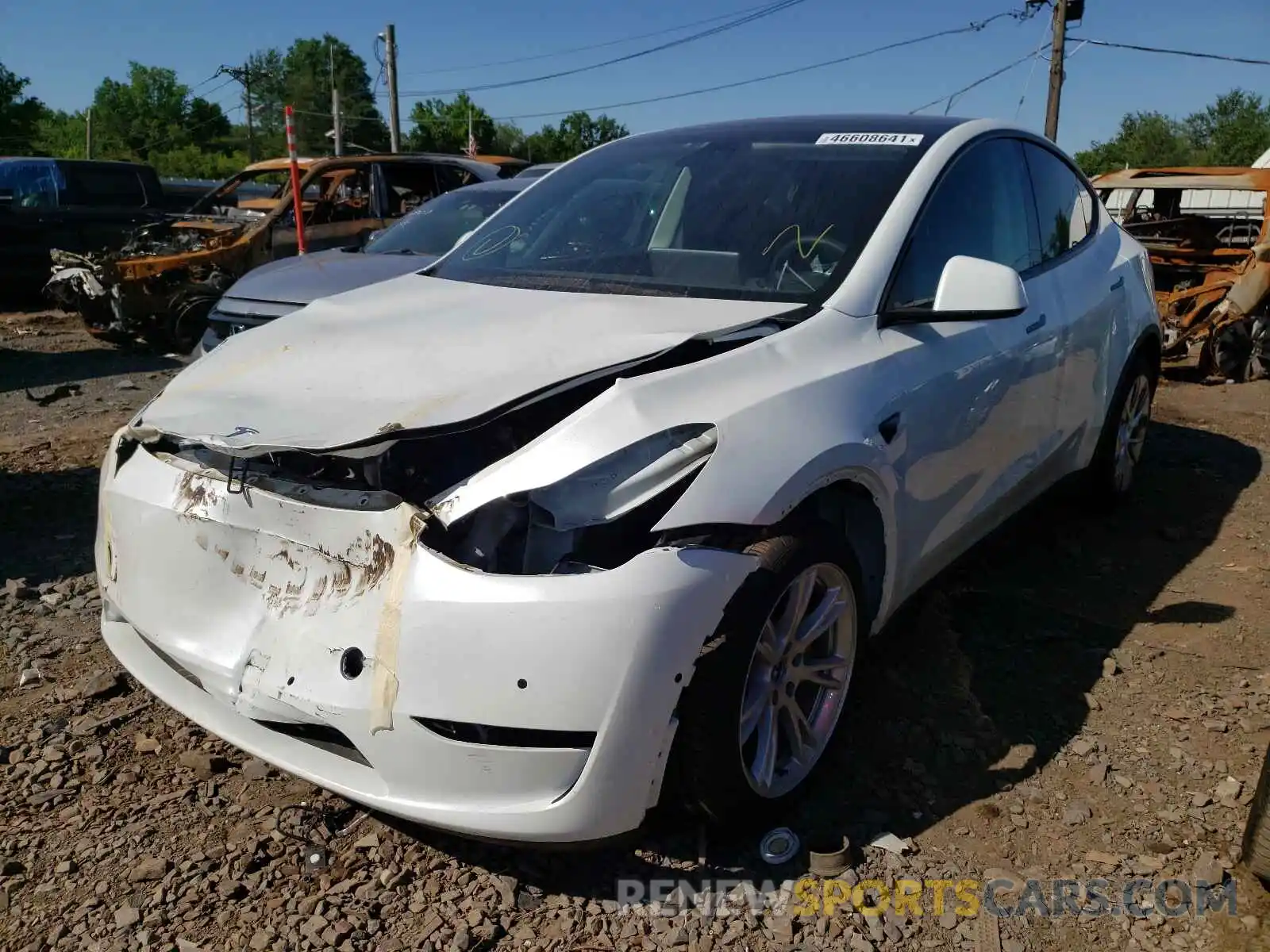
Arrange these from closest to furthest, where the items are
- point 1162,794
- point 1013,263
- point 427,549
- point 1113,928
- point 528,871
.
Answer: point 427,549 < point 1113,928 < point 528,871 < point 1162,794 < point 1013,263

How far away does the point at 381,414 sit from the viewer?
2.19 meters

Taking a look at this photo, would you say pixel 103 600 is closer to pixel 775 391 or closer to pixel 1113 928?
pixel 775 391

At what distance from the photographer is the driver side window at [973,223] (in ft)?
9.59

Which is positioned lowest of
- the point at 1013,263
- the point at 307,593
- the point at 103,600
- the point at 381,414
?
the point at 103,600

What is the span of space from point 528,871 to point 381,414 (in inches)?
42.9

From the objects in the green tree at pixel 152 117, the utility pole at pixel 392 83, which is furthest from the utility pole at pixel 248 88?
the utility pole at pixel 392 83

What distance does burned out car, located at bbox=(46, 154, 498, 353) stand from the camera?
948cm

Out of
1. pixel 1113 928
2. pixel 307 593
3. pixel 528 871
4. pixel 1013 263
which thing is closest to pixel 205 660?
pixel 307 593

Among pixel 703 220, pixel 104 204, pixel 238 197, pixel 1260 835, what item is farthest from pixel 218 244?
pixel 1260 835

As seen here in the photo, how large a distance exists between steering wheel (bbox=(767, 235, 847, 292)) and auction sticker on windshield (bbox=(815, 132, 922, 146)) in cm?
52

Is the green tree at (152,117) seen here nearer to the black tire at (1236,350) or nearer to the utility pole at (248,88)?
the utility pole at (248,88)

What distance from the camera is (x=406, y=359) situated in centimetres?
249

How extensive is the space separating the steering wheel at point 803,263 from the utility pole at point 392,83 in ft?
89.0

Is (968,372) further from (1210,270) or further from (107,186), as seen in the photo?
(107,186)
